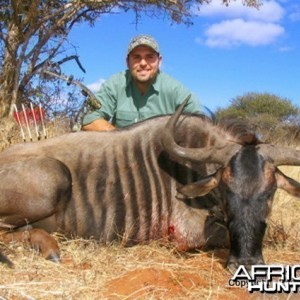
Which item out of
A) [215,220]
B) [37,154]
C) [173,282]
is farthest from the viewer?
[37,154]

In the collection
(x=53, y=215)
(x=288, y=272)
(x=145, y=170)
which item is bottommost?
(x=288, y=272)

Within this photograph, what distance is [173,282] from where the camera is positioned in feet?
9.10

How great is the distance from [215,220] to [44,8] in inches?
302

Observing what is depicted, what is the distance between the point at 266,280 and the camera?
275cm

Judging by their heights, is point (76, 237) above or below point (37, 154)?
below

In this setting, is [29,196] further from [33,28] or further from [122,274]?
[33,28]

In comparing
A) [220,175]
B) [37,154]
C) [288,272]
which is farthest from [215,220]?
[37,154]

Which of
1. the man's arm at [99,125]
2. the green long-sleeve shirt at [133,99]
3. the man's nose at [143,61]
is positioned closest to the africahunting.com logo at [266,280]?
the man's arm at [99,125]

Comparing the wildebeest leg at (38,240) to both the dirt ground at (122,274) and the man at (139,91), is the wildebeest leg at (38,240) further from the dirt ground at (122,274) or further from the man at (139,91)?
the man at (139,91)

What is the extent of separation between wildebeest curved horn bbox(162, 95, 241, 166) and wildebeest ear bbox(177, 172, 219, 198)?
0.11 meters

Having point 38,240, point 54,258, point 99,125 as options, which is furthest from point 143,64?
point 54,258

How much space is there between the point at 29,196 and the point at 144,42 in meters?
1.99

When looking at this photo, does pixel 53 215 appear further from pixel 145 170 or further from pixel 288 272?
pixel 288 272

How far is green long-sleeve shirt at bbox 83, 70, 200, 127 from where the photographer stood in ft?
16.4
